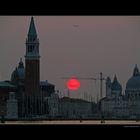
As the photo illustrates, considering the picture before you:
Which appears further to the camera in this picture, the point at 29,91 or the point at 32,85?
the point at 29,91

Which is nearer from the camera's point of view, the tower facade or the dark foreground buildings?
the tower facade

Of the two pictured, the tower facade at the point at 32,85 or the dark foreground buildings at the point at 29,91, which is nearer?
the tower facade at the point at 32,85

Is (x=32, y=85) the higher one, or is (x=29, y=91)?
(x=32, y=85)
